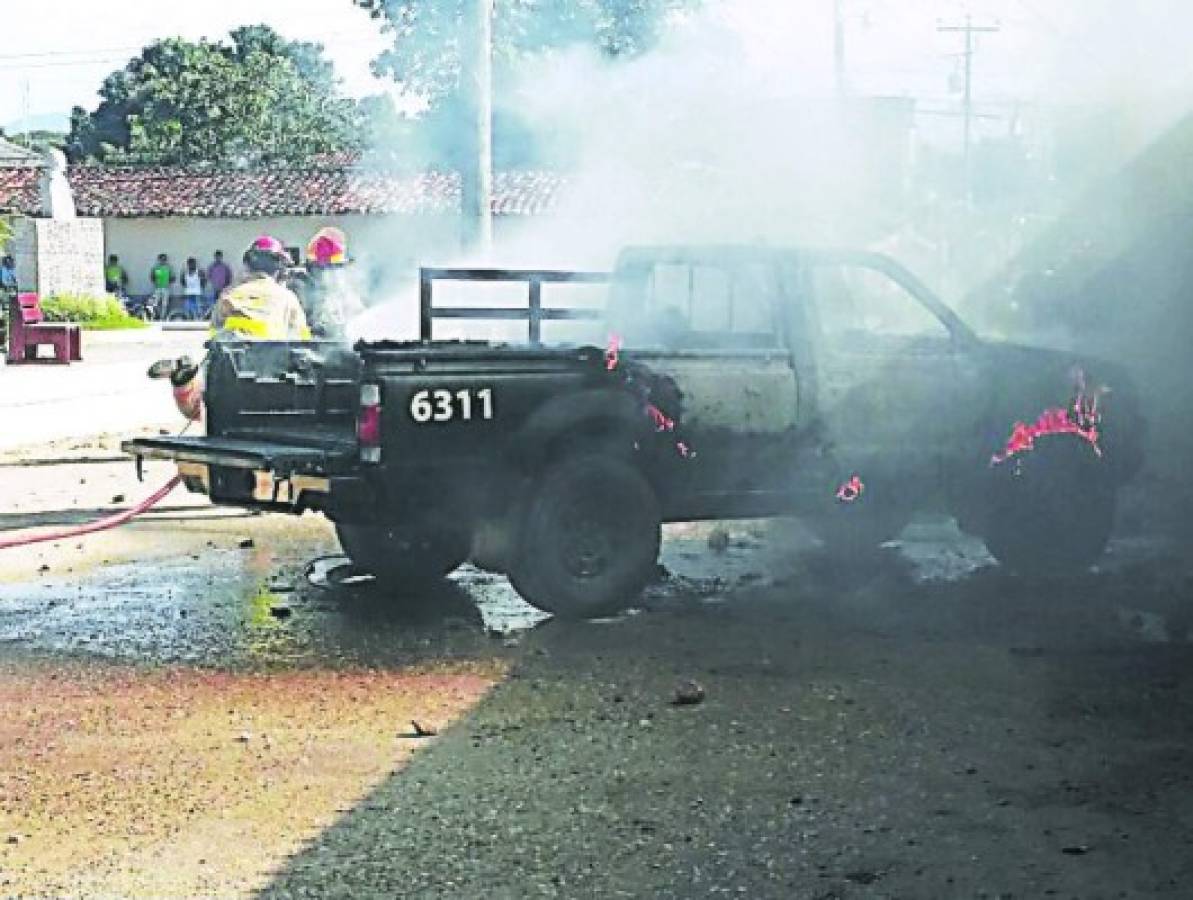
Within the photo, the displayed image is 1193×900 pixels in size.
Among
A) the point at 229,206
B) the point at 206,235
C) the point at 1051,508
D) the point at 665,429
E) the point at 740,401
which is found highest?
the point at 229,206

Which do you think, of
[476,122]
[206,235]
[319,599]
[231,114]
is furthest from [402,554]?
[231,114]

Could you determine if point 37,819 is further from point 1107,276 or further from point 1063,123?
point 1063,123

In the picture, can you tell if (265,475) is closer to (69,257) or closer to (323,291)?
(323,291)

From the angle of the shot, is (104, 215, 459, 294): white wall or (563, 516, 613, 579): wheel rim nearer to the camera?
(563, 516, 613, 579): wheel rim

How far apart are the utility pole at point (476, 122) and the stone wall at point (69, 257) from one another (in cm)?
1495

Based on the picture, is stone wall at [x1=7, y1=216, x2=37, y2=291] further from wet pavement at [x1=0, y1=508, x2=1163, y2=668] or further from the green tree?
the green tree

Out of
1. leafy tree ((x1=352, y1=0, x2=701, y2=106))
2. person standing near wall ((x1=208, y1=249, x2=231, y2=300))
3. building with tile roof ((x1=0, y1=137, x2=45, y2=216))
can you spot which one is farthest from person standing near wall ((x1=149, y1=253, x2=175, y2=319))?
leafy tree ((x1=352, y1=0, x2=701, y2=106))

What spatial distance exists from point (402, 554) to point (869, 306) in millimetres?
2746

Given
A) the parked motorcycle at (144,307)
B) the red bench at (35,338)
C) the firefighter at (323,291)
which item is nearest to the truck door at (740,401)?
the firefighter at (323,291)

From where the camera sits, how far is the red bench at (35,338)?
2483 centimetres

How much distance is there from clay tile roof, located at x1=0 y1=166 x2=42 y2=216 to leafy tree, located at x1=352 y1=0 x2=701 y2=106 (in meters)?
26.3

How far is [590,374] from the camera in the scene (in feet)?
27.8

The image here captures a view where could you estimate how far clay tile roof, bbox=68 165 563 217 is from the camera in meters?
43.9

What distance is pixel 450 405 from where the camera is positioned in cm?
816
